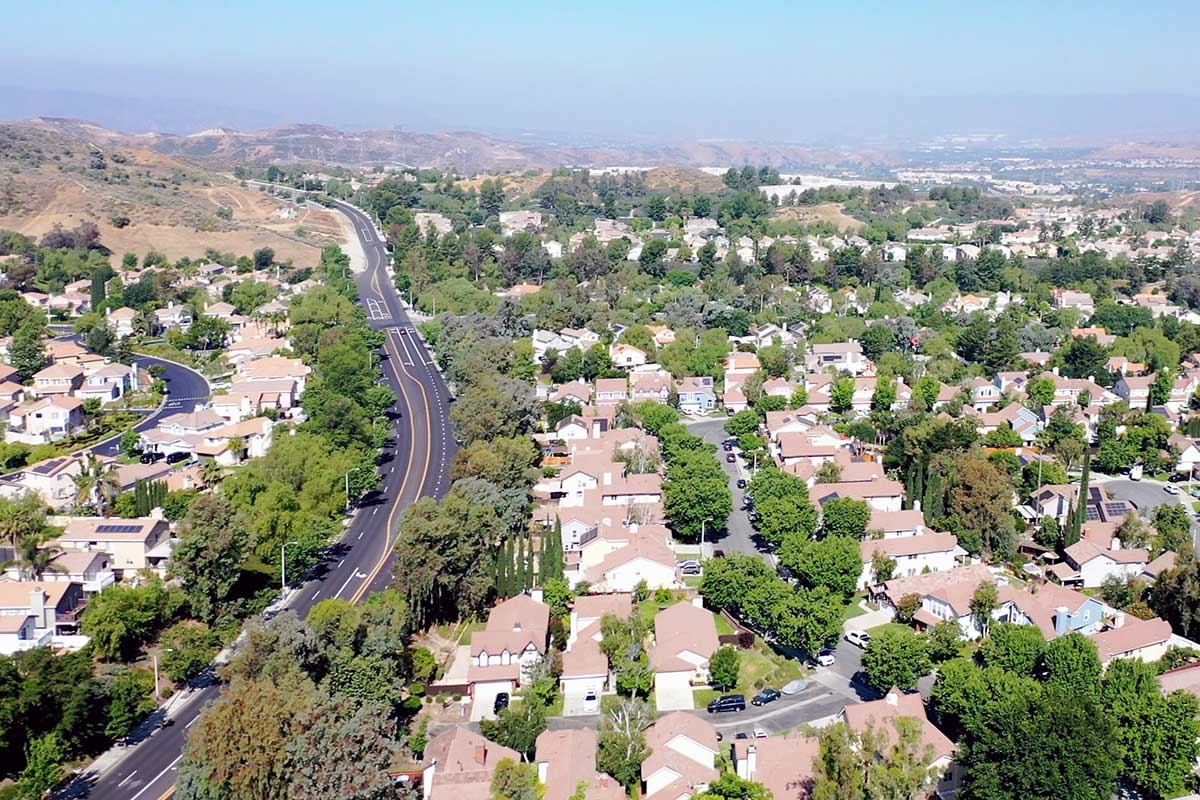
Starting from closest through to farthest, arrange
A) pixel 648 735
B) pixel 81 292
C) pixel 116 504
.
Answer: pixel 648 735, pixel 116 504, pixel 81 292

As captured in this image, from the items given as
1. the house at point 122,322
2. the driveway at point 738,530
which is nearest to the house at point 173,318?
the house at point 122,322

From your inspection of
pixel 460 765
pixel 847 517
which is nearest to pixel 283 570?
pixel 460 765

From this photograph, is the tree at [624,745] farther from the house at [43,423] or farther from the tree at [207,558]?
the house at [43,423]

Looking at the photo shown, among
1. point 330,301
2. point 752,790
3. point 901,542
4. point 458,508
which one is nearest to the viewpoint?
point 752,790

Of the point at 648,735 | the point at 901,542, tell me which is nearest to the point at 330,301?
the point at 901,542

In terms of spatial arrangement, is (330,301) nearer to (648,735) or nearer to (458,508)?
(458,508)

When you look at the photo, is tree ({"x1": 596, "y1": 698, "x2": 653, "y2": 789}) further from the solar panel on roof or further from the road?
the solar panel on roof
